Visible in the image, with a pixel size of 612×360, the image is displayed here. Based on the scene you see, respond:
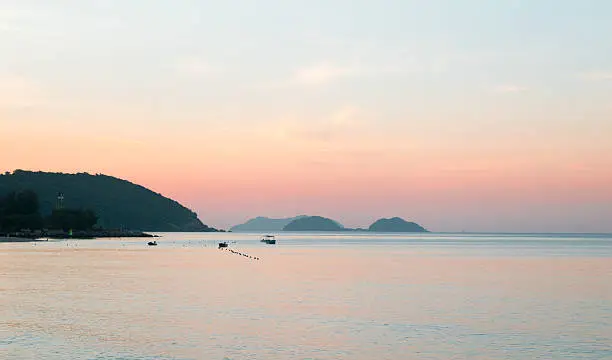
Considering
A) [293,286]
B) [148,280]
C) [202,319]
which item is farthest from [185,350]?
[148,280]

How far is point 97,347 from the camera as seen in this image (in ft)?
127

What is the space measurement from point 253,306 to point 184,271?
1788 inches

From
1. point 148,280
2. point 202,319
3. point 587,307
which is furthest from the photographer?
point 148,280

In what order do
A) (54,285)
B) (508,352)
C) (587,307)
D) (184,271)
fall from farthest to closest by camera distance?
1. (184,271)
2. (54,285)
3. (587,307)
4. (508,352)

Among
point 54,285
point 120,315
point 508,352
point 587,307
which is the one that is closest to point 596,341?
point 508,352

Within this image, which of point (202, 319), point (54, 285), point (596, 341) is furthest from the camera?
point (54, 285)

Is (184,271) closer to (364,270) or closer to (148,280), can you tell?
(148,280)

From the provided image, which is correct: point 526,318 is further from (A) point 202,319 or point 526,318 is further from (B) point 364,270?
(B) point 364,270

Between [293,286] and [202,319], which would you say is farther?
[293,286]

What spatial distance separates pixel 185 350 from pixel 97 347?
183 inches

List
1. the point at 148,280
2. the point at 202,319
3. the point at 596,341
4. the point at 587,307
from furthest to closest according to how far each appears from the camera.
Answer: the point at 148,280
the point at 587,307
the point at 202,319
the point at 596,341

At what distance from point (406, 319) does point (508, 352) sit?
514 inches

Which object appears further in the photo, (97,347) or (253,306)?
(253,306)

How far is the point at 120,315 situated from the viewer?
51.8 metres
